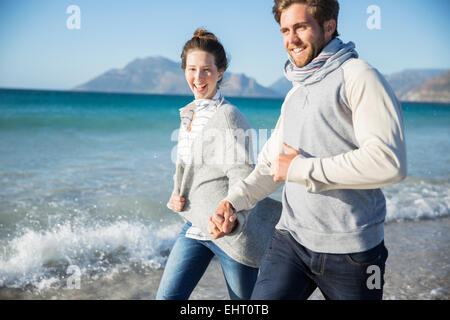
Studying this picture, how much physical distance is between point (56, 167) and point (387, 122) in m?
9.65

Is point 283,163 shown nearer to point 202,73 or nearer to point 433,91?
point 202,73

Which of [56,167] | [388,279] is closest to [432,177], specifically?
[388,279]

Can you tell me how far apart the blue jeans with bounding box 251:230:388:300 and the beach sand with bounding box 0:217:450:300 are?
7.38ft

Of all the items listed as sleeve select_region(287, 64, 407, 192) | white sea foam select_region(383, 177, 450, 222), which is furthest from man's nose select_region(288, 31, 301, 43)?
white sea foam select_region(383, 177, 450, 222)

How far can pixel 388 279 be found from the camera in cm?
452

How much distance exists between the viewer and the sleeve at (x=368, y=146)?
1490mm

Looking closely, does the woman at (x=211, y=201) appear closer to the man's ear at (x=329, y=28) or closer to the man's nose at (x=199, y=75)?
the man's nose at (x=199, y=75)

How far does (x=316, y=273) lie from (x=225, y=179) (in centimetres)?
85

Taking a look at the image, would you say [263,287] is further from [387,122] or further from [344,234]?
[387,122]

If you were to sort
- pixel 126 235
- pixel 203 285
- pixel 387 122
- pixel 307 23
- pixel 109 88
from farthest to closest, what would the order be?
pixel 109 88 → pixel 126 235 → pixel 203 285 → pixel 307 23 → pixel 387 122

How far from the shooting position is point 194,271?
2537 mm

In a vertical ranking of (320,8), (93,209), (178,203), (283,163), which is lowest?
(93,209)

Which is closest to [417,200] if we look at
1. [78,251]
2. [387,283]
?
[387,283]
